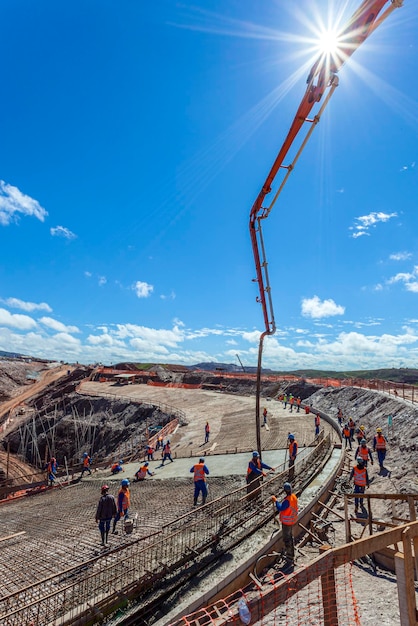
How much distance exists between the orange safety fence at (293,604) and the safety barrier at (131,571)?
1.09 m

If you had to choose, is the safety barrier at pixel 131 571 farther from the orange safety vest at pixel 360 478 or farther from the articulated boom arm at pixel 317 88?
the articulated boom arm at pixel 317 88

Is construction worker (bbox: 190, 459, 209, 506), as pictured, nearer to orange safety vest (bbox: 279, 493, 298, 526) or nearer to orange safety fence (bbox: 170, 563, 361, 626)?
orange safety vest (bbox: 279, 493, 298, 526)

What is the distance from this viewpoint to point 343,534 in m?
8.93

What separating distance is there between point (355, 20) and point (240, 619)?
37.4 feet

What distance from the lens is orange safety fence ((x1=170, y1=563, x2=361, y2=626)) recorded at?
2.66 metres

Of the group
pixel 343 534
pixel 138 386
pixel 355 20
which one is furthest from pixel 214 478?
pixel 138 386

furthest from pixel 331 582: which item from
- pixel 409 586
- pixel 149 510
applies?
pixel 149 510

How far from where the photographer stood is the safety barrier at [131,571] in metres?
6.00

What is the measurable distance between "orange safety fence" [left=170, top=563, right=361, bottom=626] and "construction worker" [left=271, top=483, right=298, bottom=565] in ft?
1.57

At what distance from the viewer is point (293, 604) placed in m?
6.20

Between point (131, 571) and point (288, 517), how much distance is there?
3.20m

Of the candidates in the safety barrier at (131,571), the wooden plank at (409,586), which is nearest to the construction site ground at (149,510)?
the safety barrier at (131,571)

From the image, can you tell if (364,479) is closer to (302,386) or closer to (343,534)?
(343,534)

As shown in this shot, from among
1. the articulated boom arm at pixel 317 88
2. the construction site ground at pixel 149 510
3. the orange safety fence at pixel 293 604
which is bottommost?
the construction site ground at pixel 149 510
